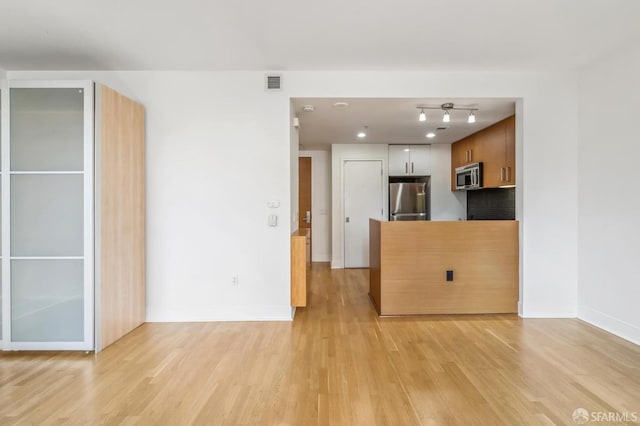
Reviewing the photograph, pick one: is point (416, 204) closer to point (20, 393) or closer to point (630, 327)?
point (630, 327)

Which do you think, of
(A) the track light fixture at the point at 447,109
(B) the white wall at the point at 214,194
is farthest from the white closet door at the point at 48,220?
(A) the track light fixture at the point at 447,109

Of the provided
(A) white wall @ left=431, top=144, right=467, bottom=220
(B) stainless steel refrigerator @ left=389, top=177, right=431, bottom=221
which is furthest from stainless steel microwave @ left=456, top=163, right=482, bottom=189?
Result: (B) stainless steel refrigerator @ left=389, top=177, right=431, bottom=221

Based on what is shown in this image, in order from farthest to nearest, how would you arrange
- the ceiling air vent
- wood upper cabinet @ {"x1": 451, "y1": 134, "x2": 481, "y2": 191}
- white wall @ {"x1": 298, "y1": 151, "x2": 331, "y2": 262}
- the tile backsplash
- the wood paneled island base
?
white wall @ {"x1": 298, "y1": 151, "x2": 331, "y2": 262} → wood upper cabinet @ {"x1": 451, "y1": 134, "x2": 481, "y2": 191} → the tile backsplash → the wood paneled island base → the ceiling air vent

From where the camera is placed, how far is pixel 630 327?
9.41 ft

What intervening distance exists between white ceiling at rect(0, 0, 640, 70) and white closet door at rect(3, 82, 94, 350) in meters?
0.54

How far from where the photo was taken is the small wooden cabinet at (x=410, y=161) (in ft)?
20.5

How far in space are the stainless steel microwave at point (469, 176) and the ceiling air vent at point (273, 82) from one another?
326 cm

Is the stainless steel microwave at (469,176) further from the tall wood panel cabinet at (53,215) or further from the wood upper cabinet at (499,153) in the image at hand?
the tall wood panel cabinet at (53,215)

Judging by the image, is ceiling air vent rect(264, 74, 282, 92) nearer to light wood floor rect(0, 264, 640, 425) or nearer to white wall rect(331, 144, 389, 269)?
light wood floor rect(0, 264, 640, 425)

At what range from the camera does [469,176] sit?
209 inches

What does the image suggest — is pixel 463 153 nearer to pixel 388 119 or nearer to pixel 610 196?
pixel 388 119

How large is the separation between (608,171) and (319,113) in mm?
2991

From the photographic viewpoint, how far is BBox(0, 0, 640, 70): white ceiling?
2.29 m

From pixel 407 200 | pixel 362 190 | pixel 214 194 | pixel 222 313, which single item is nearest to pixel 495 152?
pixel 407 200
